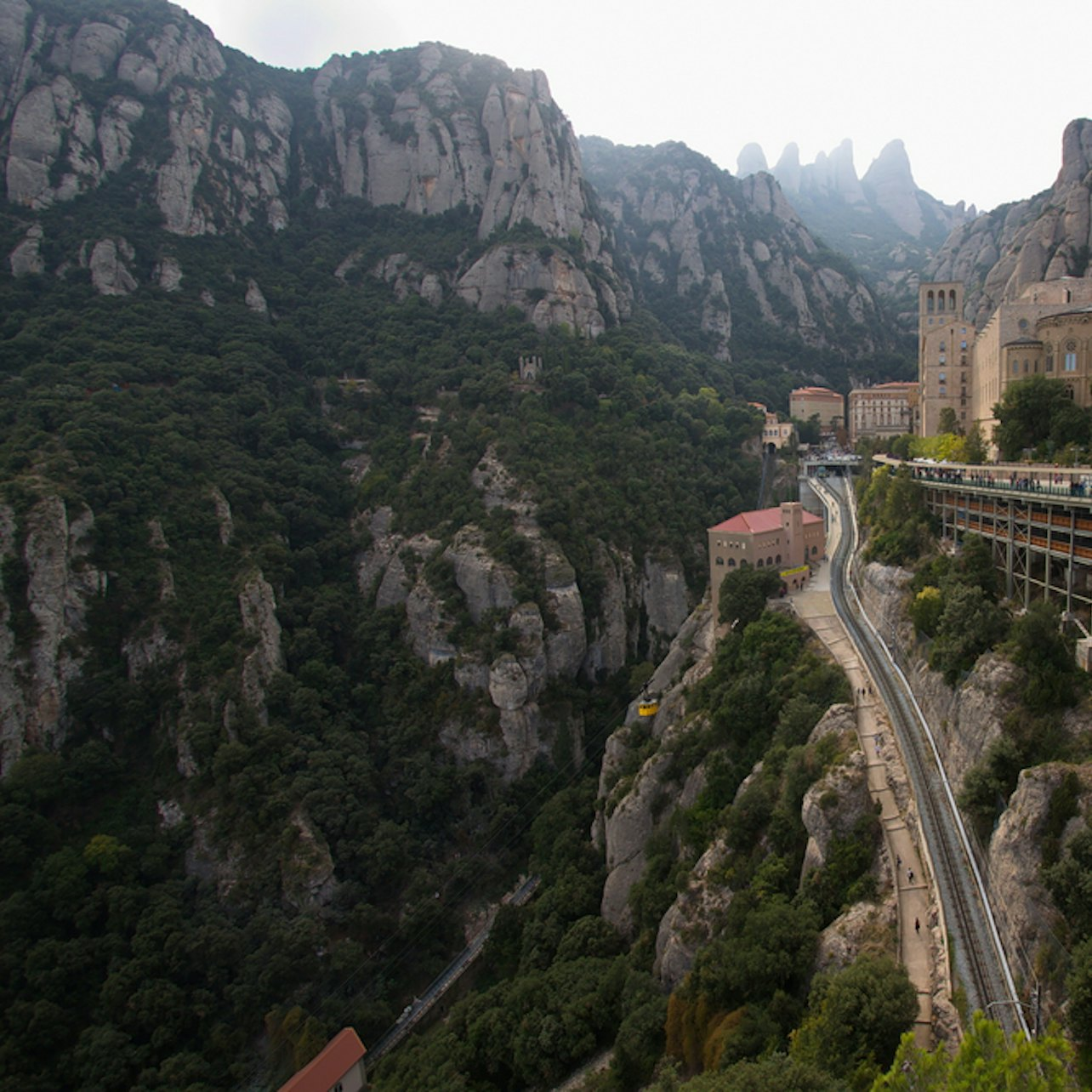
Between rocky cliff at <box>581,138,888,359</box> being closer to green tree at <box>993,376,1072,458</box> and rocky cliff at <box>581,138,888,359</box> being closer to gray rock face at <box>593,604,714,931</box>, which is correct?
green tree at <box>993,376,1072,458</box>

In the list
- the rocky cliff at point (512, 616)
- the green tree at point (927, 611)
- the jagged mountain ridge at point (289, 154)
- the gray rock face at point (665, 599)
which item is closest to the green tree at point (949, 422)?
the gray rock face at point (665, 599)

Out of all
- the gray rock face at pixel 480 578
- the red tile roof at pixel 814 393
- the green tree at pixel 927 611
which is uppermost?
the red tile roof at pixel 814 393

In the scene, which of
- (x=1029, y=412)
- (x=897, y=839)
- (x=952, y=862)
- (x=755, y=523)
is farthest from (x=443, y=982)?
(x=1029, y=412)

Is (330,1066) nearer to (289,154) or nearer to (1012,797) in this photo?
(1012,797)

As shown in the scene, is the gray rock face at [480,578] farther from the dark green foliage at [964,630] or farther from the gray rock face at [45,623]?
the dark green foliage at [964,630]

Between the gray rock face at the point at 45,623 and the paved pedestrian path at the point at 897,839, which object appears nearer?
the paved pedestrian path at the point at 897,839

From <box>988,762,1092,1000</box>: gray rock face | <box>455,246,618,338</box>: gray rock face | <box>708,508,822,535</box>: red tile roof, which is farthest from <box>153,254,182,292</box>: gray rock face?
<box>988,762,1092,1000</box>: gray rock face
